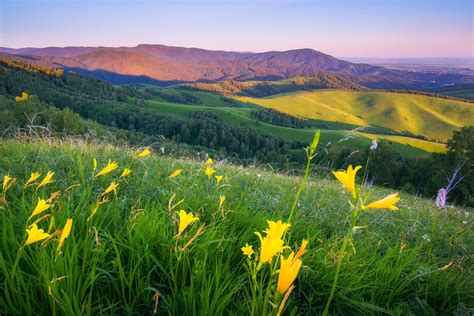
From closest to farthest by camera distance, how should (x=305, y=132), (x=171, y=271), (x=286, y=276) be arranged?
(x=286, y=276) → (x=171, y=271) → (x=305, y=132)

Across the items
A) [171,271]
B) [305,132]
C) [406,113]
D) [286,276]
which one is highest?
[286,276]

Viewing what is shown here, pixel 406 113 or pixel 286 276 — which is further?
pixel 406 113

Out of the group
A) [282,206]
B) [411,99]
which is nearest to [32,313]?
[282,206]

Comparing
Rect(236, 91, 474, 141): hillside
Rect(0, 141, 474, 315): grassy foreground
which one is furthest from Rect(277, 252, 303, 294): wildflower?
Rect(236, 91, 474, 141): hillside

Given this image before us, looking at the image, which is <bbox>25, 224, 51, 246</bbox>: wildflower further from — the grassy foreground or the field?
the field

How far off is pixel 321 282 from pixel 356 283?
0.22 meters

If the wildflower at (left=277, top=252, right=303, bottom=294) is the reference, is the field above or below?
below

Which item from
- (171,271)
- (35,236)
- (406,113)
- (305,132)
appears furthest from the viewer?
(406,113)

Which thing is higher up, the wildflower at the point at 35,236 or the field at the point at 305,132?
the wildflower at the point at 35,236

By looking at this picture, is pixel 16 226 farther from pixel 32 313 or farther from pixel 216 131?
pixel 216 131

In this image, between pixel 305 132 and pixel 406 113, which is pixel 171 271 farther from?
pixel 406 113

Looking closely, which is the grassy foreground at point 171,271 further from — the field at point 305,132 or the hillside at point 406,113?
the hillside at point 406,113

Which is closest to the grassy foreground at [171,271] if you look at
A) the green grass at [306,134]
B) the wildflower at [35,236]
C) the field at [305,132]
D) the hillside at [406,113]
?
the wildflower at [35,236]

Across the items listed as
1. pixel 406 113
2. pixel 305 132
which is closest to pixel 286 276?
pixel 305 132
